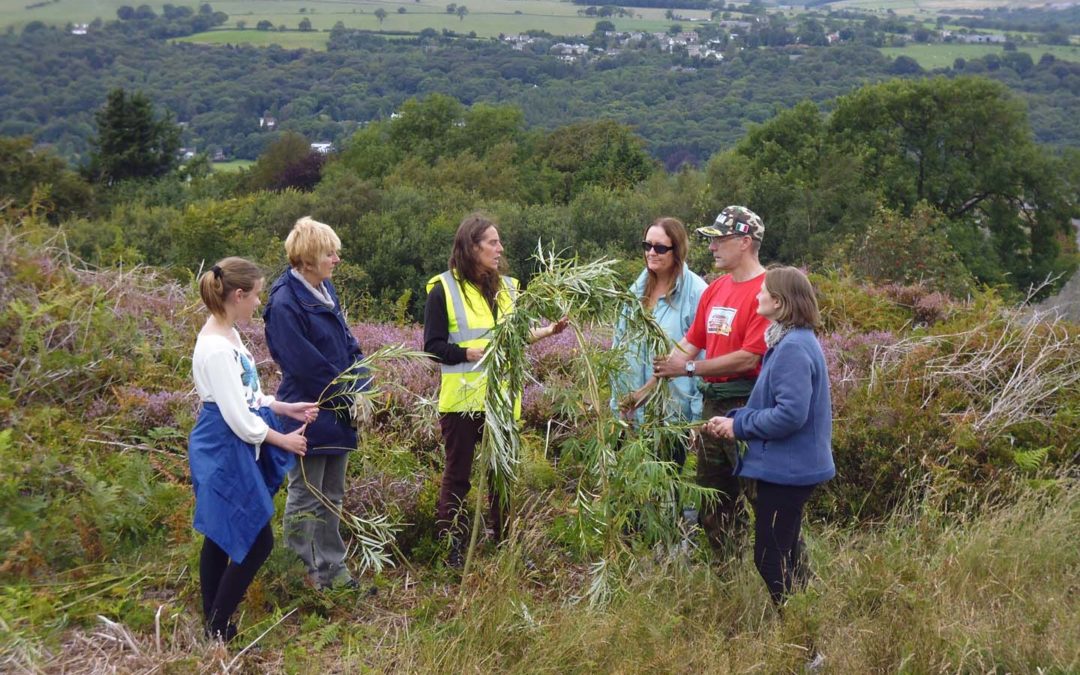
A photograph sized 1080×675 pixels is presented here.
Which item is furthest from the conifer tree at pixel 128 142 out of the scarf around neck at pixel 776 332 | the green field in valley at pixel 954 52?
the green field in valley at pixel 954 52

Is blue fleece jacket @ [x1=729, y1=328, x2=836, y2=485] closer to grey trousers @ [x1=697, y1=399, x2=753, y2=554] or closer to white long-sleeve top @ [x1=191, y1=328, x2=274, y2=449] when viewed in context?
grey trousers @ [x1=697, y1=399, x2=753, y2=554]

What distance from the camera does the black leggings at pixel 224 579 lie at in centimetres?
432

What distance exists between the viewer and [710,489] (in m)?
4.63

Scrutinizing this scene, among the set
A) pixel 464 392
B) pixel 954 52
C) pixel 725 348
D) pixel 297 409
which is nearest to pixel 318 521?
pixel 297 409

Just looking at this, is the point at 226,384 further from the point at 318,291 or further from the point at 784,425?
the point at 784,425

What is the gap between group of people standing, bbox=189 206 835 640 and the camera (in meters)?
4.26

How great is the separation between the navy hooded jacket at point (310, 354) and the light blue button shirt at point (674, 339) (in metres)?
1.32

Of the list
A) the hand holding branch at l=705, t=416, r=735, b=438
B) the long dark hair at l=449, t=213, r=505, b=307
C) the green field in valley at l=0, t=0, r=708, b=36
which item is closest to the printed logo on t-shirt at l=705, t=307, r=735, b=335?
the hand holding branch at l=705, t=416, r=735, b=438

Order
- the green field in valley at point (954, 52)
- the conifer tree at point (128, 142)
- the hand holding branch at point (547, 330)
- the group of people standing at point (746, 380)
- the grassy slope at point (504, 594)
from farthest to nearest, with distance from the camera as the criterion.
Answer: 1. the green field in valley at point (954, 52)
2. the conifer tree at point (128, 142)
3. the hand holding branch at point (547, 330)
4. the group of people standing at point (746, 380)
5. the grassy slope at point (504, 594)

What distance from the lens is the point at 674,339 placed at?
5312mm

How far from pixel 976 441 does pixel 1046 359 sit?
1.22 meters

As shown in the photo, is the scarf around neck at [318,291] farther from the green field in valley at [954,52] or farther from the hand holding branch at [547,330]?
the green field in valley at [954,52]

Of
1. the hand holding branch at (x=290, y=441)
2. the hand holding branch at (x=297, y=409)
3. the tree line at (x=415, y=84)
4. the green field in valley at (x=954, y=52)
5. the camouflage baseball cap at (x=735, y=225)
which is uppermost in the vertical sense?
the camouflage baseball cap at (x=735, y=225)

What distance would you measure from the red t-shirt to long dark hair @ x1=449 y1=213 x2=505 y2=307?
1084 mm
